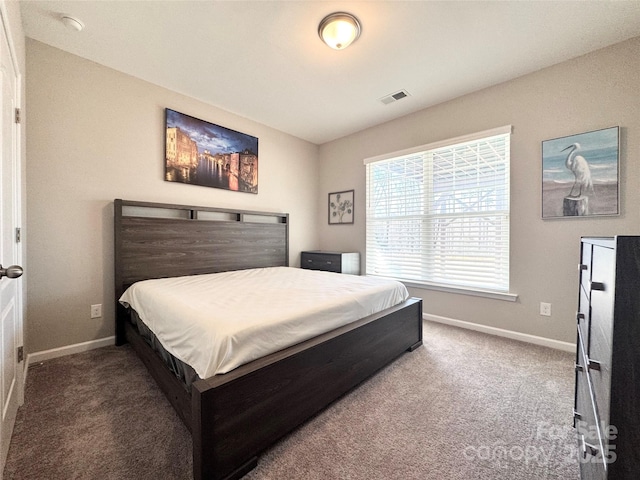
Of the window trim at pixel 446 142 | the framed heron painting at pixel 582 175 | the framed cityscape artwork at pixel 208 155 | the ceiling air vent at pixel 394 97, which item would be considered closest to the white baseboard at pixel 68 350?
the framed cityscape artwork at pixel 208 155

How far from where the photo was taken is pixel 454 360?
84.5 inches

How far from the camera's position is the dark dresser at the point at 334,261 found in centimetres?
358

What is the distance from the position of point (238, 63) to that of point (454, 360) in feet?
10.5

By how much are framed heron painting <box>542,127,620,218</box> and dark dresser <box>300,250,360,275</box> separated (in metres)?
2.15

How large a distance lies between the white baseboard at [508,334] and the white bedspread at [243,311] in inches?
42.2

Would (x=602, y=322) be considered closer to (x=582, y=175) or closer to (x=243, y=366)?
(x=243, y=366)

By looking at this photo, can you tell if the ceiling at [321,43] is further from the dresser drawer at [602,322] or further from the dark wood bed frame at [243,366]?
the dresser drawer at [602,322]

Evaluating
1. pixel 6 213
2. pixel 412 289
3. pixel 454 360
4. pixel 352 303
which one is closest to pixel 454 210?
pixel 412 289

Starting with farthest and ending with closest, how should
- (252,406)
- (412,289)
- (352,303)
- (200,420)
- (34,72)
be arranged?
1. (412,289)
2. (34,72)
3. (352,303)
4. (252,406)
5. (200,420)

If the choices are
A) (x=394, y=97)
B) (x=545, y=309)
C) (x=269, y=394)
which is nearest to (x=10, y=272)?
Answer: (x=269, y=394)

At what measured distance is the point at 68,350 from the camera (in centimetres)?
223

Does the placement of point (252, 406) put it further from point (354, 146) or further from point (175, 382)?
point (354, 146)

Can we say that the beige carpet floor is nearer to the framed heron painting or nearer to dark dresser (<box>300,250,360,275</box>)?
the framed heron painting

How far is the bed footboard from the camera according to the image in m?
1.01
